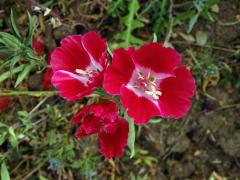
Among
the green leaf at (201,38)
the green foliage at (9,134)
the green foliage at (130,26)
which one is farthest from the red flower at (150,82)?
the green leaf at (201,38)

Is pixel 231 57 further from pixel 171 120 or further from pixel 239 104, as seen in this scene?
pixel 171 120

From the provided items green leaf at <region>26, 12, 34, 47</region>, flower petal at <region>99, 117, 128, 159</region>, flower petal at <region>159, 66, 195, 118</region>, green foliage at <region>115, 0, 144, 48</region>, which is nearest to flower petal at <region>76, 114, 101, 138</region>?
flower petal at <region>99, 117, 128, 159</region>

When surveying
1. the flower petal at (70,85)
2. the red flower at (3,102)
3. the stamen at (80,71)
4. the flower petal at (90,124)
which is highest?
the stamen at (80,71)

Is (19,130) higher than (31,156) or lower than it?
higher

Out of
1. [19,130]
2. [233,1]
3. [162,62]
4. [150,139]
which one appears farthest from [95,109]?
[233,1]

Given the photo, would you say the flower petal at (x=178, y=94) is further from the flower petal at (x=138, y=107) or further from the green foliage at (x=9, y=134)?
the green foliage at (x=9, y=134)

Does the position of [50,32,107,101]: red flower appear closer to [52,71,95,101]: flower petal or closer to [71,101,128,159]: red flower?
[52,71,95,101]: flower petal
